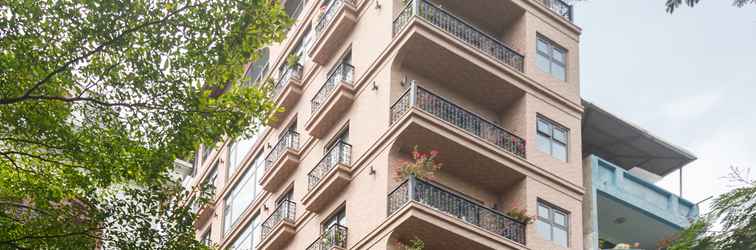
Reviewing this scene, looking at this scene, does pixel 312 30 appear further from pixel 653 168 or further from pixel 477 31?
pixel 653 168

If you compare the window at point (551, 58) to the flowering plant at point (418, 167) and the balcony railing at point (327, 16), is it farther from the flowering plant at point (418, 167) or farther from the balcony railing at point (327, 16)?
the balcony railing at point (327, 16)

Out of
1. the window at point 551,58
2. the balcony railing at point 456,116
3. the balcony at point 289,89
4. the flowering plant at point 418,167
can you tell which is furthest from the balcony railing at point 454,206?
the balcony at point 289,89

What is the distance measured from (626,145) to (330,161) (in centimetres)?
1068

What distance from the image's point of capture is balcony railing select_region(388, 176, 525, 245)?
28328mm

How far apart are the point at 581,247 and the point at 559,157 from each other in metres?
2.73

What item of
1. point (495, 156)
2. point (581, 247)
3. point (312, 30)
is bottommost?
point (581, 247)

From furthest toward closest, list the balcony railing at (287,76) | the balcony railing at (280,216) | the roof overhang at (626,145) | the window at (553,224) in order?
the balcony railing at (287,76)
the roof overhang at (626,145)
the balcony railing at (280,216)
the window at (553,224)

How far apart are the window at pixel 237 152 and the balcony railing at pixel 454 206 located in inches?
558

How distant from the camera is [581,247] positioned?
101 ft

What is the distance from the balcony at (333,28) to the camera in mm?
34500

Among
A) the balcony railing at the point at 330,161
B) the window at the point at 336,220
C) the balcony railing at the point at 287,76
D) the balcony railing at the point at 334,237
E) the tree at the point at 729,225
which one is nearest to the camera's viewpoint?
the tree at the point at 729,225

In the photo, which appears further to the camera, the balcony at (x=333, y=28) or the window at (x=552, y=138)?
the balcony at (x=333, y=28)

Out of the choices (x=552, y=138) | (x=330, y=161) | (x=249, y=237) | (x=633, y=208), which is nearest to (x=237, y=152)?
(x=249, y=237)

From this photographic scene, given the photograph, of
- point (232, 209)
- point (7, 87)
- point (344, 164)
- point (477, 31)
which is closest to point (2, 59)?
point (7, 87)
